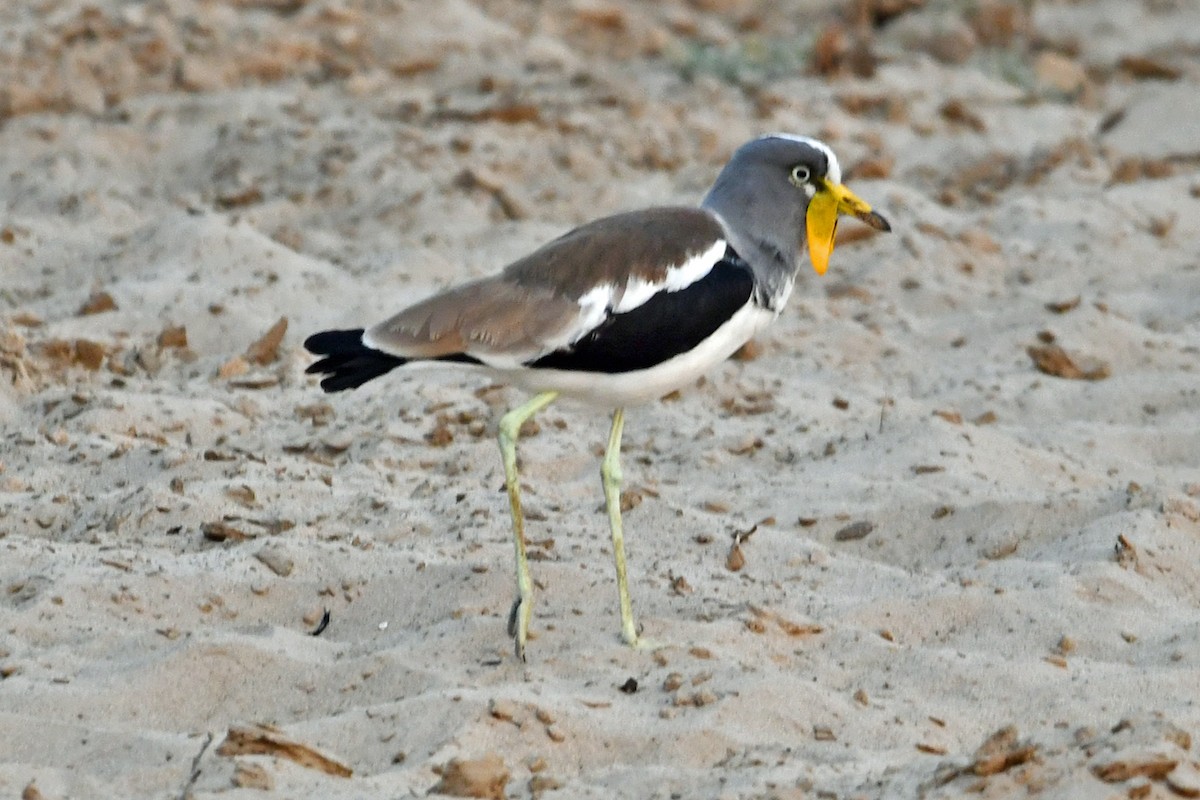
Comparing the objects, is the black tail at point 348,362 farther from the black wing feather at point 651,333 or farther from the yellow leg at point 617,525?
the yellow leg at point 617,525

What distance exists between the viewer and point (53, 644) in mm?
4293

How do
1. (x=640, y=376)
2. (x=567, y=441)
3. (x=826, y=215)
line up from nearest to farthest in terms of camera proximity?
(x=640, y=376) → (x=826, y=215) → (x=567, y=441)

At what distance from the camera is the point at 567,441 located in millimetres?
5977

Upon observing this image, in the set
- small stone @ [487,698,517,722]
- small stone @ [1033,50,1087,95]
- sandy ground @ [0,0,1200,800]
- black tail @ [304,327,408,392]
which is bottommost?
small stone @ [1033,50,1087,95]

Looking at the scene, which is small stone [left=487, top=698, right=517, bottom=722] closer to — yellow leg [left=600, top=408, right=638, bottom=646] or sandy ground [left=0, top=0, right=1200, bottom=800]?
sandy ground [left=0, top=0, right=1200, bottom=800]

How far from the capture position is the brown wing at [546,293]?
4.26 m

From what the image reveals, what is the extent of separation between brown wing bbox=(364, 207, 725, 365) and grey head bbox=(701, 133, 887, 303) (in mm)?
132

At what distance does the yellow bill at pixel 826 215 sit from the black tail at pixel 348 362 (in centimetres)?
119

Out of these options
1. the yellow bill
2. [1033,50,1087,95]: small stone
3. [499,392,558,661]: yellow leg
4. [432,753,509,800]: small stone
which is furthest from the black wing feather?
[1033,50,1087,95]: small stone

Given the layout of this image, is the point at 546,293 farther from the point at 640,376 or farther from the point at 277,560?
the point at 277,560

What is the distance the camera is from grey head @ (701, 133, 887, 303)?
4.68 m

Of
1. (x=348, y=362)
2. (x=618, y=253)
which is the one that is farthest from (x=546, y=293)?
(x=348, y=362)

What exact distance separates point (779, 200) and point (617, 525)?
0.91 meters

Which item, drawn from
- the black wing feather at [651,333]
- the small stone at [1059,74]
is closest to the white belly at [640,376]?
the black wing feather at [651,333]
